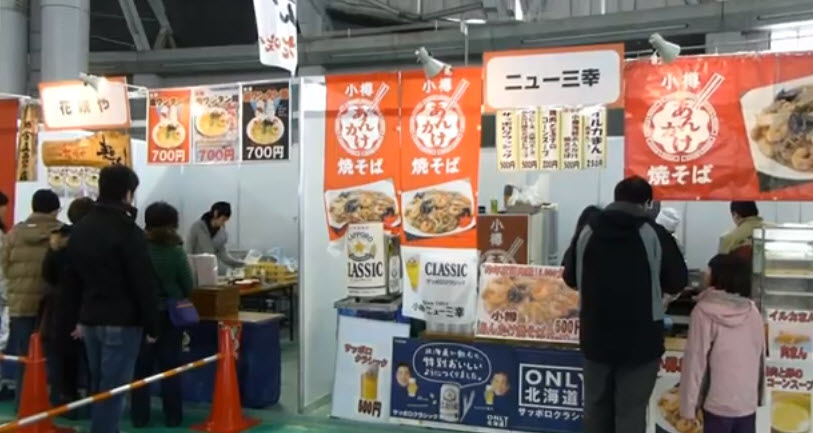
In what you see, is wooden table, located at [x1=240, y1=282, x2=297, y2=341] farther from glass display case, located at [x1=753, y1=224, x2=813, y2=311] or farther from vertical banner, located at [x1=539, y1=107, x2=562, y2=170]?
glass display case, located at [x1=753, y1=224, x2=813, y2=311]

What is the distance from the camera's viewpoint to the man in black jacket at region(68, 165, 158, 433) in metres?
4.22

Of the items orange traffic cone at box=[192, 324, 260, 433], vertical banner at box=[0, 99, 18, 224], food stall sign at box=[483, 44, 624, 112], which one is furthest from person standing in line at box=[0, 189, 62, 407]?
food stall sign at box=[483, 44, 624, 112]

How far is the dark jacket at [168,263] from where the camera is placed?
5.46 m

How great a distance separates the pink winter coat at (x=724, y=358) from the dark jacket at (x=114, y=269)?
2881mm

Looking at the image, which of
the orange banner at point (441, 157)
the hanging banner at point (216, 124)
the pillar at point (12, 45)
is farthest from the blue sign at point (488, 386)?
the pillar at point (12, 45)

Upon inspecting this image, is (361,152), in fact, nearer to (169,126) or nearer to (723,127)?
(169,126)

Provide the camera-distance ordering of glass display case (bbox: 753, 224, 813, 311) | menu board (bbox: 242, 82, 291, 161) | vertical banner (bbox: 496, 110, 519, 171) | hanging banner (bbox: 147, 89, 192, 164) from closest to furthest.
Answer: glass display case (bbox: 753, 224, 813, 311) < vertical banner (bbox: 496, 110, 519, 171) < menu board (bbox: 242, 82, 291, 161) < hanging banner (bbox: 147, 89, 192, 164)

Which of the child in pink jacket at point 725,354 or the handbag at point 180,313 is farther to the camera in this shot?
the handbag at point 180,313

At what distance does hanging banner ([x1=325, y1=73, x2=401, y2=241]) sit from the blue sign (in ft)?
3.24

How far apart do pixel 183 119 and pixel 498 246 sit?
302 cm

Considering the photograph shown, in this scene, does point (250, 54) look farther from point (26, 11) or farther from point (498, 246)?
point (498, 246)

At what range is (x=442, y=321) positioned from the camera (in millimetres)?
5496

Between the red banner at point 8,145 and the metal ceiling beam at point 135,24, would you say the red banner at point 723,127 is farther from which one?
the metal ceiling beam at point 135,24

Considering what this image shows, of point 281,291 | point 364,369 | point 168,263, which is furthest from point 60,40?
point 364,369
